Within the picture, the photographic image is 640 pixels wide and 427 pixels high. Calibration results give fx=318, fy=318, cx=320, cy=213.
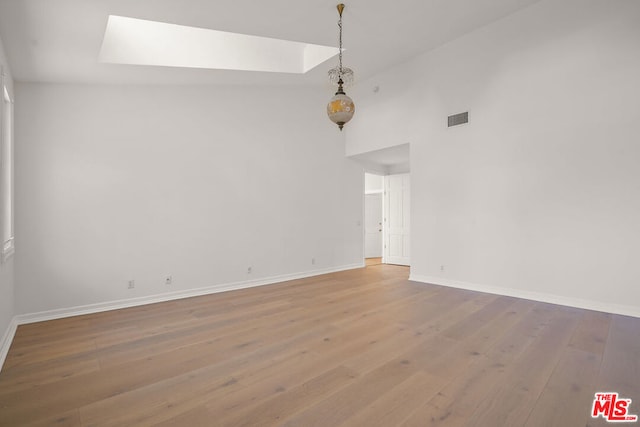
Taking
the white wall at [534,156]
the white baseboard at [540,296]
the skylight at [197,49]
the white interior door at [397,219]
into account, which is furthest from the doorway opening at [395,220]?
the skylight at [197,49]

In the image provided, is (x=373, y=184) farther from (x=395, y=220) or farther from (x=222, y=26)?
(x=222, y=26)

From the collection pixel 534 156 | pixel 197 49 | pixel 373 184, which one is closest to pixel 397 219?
pixel 373 184

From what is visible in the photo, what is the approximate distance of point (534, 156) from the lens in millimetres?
4613

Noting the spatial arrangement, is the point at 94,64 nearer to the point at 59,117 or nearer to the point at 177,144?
the point at 59,117

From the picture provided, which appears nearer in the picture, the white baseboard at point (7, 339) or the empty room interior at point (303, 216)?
the empty room interior at point (303, 216)

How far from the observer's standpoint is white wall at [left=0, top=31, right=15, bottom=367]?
10.1 ft

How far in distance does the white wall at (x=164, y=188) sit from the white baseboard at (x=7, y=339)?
0.28 meters

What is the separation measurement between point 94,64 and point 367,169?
576 cm

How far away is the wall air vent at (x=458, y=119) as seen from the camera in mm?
5387

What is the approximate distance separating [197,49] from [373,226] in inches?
264

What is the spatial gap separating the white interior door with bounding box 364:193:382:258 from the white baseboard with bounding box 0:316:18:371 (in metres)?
7.65

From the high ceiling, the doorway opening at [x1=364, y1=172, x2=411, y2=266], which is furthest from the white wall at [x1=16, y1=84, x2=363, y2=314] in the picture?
the doorway opening at [x1=364, y1=172, x2=411, y2=266]

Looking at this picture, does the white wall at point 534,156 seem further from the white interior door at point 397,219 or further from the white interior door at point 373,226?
the white interior door at point 373,226

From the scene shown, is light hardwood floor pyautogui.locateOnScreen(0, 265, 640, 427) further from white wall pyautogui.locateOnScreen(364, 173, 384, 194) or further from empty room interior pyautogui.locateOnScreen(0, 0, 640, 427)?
white wall pyautogui.locateOnScreen(364, 173, 384, 194)
